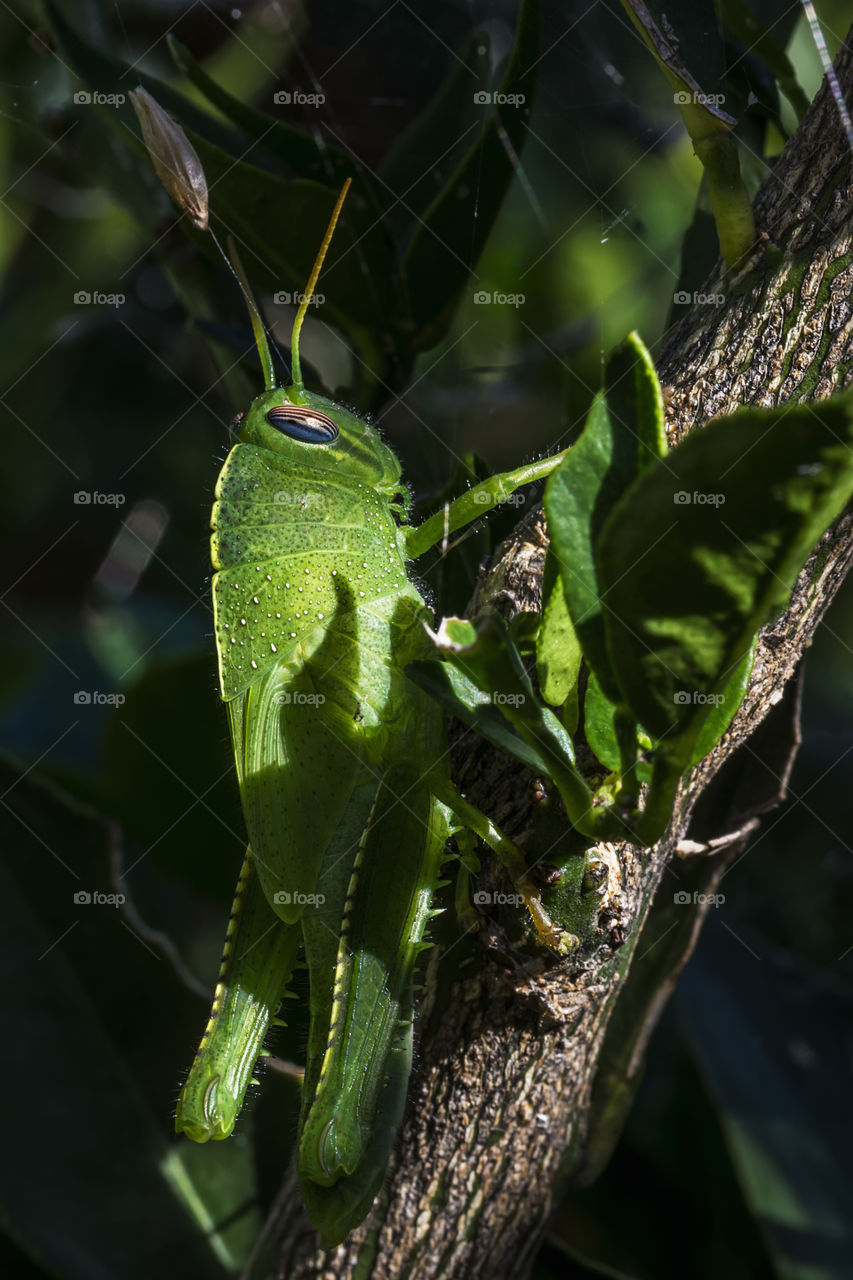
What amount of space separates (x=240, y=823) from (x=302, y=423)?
693 millimetres

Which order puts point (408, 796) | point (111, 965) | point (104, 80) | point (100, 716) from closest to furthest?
point (408, 796), point (104, 80), point (111, 965), point (100, 716)

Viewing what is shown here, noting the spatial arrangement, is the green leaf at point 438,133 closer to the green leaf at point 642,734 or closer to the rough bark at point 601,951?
the rough bark at point 601,951

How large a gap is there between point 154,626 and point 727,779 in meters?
1.42

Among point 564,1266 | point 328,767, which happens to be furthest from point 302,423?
point 564,1266

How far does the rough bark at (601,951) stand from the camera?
95cm

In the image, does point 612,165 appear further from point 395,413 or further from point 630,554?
point 630,554

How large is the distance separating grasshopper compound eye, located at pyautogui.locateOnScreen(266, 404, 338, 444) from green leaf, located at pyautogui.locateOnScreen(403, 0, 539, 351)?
308 millimetres

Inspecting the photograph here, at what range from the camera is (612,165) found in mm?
1717

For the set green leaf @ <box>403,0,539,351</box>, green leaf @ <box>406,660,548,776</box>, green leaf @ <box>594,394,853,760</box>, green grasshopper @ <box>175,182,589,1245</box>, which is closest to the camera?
green leaf @ <box>594,394,853,760</box>

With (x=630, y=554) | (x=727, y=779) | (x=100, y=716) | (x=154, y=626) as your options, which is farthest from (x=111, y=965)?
(x=630, y=554)

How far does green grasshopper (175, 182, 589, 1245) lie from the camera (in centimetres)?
111

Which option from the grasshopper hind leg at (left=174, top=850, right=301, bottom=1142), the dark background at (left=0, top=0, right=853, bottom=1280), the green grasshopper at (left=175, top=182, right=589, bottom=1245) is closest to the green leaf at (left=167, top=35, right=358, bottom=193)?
the dark background at (left=0, top=0, right=853, bottom=1280)

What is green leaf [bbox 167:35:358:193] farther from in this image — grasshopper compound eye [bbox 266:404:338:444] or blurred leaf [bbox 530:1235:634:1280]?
blurred leaf [bbox 530:1235:634:1280]

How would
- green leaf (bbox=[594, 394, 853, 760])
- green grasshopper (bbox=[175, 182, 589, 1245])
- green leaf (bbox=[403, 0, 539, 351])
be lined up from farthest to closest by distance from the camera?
green leaf (bbox=[403, 0, 539, 351]) → green grasshopper (bbox=[175, 182, 589, 1245]) → green leaf (bbox=[594, 394, 853, 760])
